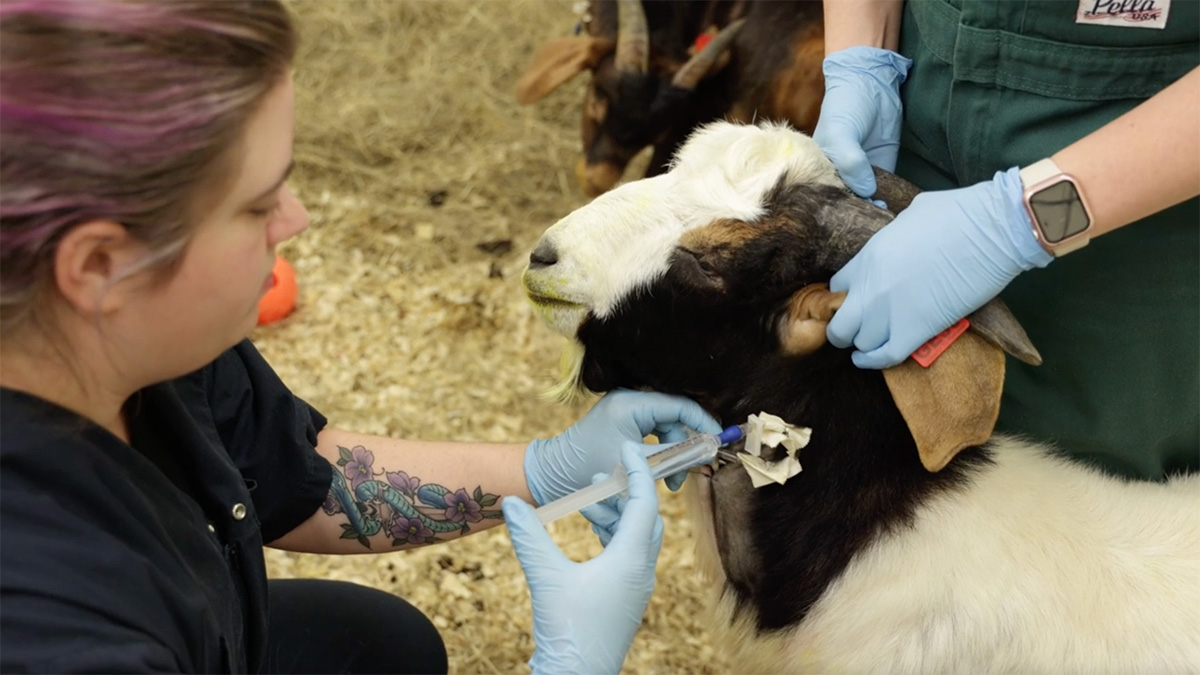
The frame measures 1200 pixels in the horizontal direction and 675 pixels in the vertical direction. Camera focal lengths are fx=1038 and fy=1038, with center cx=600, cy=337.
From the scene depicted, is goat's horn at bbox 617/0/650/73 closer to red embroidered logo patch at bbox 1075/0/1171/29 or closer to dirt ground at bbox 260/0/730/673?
dirt ground at bbox 260/0/730/673

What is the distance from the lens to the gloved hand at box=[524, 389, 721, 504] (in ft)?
6.40

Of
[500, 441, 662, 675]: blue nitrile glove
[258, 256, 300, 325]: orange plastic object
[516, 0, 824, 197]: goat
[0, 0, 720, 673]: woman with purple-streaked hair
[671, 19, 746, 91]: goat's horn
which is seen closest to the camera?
[0, 0, 720, 673]: woman with purple-streaked hair

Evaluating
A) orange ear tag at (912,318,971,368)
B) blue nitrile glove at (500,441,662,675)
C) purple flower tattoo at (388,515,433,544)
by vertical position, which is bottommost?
purple flower tattoo at (388,515,433,544)

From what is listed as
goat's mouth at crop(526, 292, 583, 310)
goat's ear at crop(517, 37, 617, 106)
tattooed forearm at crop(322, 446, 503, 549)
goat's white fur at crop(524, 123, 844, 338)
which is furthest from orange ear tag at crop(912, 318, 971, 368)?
A: goat's ear at crop(517, 37, 617, 106)

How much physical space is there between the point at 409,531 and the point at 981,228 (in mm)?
1249

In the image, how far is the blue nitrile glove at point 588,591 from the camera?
166cm

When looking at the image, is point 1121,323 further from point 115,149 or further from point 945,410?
point 115,149

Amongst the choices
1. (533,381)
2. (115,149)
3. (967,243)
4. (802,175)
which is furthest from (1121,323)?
(533,381)

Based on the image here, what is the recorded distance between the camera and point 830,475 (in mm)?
1892

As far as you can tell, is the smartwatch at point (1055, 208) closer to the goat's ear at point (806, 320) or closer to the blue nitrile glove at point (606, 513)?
the goat's ear at point (806, 320)

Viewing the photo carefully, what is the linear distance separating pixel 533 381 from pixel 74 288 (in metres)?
2.73

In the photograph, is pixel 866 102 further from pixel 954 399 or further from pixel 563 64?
pixel 563 64

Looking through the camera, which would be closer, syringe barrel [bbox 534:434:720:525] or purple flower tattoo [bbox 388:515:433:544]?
syringe barrel [bbox 534:434:720:525]

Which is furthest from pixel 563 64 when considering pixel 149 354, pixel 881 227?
pixel 149 354
